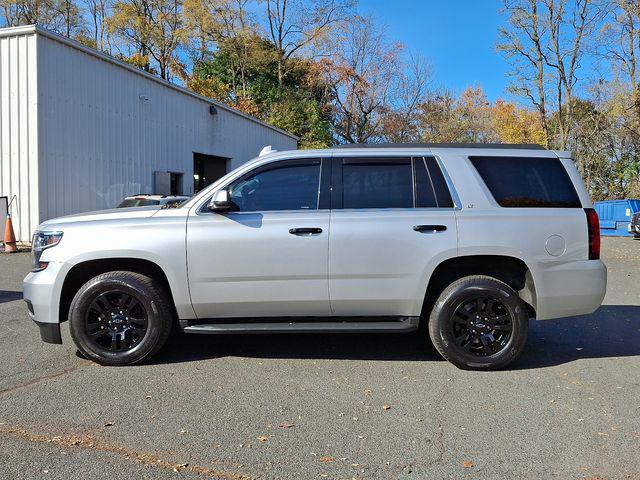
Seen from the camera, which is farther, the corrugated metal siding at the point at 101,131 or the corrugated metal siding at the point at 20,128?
the corrugated metal siding at the point at 101,131

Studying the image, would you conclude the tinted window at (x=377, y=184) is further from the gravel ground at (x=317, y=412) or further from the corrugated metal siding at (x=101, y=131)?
the corrugated metal siding at (x=101, y=131)

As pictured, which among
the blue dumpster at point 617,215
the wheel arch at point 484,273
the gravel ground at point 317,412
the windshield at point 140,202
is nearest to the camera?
the gravel ground at point 317,412

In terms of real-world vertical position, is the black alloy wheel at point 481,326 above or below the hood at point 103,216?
below

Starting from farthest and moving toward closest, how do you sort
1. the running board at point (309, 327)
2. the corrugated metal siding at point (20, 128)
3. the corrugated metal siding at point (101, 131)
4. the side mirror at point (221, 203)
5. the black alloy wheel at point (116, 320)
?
the corrugated metal siding at point (101, 131), the corrugated metal siding at point (20, 128), the black alloy wheel at point (116, 320), the running board at point (309, 327), the side mirror at point (221, 203)

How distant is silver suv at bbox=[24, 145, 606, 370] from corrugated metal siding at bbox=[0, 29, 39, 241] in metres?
10.2

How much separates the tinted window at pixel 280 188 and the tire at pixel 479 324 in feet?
4.82

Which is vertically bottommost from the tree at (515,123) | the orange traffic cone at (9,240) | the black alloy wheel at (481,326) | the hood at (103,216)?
the black alloy wheel at (481,326)

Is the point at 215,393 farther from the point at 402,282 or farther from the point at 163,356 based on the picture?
the point at 402,282

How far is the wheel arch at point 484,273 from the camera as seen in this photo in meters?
5.01

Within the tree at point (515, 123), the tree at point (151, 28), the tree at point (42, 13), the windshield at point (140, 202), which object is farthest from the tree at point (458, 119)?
the windshield at point (140, 202)

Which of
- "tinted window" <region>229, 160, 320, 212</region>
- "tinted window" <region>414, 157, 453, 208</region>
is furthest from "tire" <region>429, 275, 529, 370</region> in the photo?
"tinted window" <region>229, 160, 320, 212</region>

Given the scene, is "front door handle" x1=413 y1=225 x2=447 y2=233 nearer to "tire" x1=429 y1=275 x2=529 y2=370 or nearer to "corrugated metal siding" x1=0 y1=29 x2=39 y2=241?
"tire" x1=429 y1=275 x2=529 y2=370

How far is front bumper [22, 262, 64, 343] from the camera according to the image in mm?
4824

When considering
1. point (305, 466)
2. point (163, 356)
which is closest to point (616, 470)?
point (305, 466)
